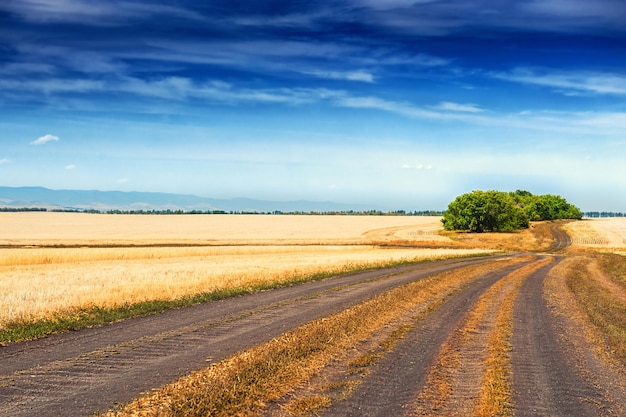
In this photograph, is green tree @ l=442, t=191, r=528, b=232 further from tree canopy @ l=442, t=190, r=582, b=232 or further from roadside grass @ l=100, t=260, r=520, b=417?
roadside grass @ l=100, t=260, r=520, b=417

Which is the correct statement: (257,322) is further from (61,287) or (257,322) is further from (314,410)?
(61,287)

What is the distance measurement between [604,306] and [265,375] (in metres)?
15.5

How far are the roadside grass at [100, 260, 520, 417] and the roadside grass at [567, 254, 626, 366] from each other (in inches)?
239

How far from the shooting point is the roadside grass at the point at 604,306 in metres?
14.2

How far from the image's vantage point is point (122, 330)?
1515 centimetres

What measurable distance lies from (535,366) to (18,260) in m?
45.0

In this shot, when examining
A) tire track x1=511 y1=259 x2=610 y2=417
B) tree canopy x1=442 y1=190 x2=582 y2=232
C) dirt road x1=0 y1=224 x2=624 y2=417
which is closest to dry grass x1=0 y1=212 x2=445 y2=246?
tree canopy x1=442 y1=190 x2=582 y2=232

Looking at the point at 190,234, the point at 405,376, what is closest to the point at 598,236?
the point at 190,234

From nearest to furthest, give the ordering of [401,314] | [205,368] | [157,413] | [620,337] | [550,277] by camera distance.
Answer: [157,413], [205,368], [620,337], [401,314], [550,277]

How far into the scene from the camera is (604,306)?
2047 cm

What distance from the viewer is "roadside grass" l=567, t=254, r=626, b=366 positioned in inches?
561

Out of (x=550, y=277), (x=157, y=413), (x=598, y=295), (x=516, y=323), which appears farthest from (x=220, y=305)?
(x=550, y=277)

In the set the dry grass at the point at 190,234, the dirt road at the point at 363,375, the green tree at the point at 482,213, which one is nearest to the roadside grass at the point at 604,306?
the dirt road at the point at 363,375

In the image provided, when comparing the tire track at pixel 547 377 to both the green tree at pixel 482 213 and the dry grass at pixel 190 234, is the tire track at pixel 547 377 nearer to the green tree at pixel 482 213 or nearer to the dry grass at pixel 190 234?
the dry grass at pixel 190 234
